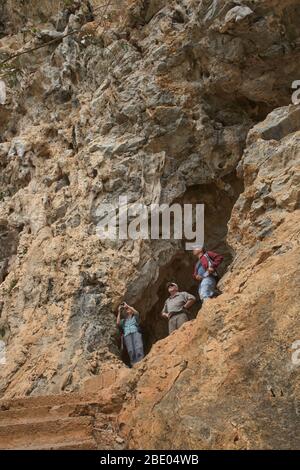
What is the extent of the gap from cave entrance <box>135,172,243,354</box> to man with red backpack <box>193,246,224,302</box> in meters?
2.03

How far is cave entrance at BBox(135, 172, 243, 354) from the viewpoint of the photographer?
1054 centimetres

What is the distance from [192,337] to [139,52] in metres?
8.15

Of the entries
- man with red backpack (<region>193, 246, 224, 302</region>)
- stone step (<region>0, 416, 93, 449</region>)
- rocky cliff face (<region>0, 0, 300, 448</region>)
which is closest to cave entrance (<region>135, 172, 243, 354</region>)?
rocky cliff face (<region>0, 0, 300, 448</region>)

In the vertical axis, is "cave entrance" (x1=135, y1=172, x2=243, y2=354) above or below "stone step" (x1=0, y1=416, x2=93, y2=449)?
above

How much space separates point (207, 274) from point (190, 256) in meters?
2.94

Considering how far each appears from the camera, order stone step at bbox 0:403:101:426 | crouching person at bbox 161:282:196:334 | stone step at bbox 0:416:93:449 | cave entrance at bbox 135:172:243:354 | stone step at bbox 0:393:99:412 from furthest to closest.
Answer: cave entrance at bbox 135:172:243:354 → crouching person at bbox 161:282:196:334 → stone step at bbox 0:393:99:412 → stone step at bbox 0:403:101:426 → stone step at bbox 0:416:93:449

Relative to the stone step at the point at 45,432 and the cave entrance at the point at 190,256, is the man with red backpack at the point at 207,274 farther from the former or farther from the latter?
the stone step at the point at 45,432

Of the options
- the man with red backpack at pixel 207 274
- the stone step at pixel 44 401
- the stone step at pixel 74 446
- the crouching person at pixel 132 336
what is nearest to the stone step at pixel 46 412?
the stone step at pixel 44 401

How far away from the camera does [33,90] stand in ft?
48.0

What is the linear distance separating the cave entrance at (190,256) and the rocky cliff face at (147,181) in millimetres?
32

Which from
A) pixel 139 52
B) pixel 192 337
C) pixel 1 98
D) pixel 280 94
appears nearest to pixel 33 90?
pixel 1 98

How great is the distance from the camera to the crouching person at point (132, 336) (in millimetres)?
8820

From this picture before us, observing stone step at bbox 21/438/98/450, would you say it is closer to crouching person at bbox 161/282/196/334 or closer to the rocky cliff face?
the rocky cliff face
